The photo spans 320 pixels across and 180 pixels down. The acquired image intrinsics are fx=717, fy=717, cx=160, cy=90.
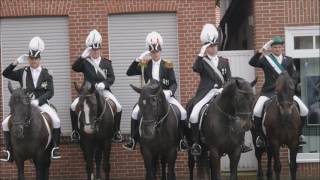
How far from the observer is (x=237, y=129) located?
37.7 feet

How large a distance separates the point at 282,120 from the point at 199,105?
1524 mm

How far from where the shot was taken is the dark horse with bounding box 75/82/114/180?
1271 cm

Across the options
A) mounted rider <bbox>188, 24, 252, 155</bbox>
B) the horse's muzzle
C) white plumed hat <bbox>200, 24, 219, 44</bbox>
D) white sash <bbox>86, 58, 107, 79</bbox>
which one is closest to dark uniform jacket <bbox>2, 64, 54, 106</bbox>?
white sash <bbox>86, 58, 107, 79</bbox>

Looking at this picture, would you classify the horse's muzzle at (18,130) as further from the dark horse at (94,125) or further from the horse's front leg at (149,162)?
the horse's front leg at (149,162)

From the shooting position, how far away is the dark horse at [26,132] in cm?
1190

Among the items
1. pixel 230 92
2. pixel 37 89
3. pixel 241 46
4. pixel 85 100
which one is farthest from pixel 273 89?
pixel 241 46

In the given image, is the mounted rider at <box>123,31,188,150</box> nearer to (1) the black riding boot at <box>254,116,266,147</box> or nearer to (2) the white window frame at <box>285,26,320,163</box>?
(1) the black riding boot at <box>254,116,266,147</box>

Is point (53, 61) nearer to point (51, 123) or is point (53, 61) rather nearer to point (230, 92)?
point (51, 123)

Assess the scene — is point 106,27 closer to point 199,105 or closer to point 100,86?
point 100,86

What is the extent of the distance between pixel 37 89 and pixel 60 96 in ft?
9.80

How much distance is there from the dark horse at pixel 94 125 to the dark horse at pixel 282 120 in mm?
2973

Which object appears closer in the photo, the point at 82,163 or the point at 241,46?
the point at 82,163

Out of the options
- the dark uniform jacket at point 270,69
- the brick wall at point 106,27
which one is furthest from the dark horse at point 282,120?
the brick wall at point 106,27

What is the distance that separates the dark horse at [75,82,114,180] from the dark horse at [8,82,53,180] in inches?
28.4
